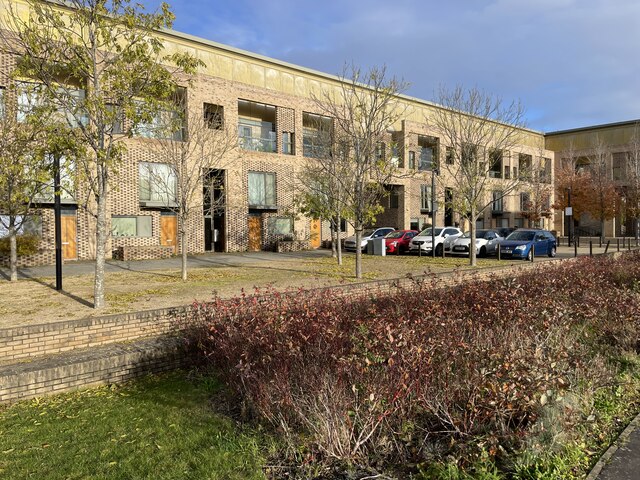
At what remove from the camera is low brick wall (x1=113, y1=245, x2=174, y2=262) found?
2053 cm

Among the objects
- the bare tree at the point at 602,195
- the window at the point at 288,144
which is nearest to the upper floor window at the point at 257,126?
the window at the point at 288,144

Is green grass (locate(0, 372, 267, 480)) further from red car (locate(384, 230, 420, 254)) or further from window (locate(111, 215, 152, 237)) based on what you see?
red car (locate(384, 230, 420, 254))

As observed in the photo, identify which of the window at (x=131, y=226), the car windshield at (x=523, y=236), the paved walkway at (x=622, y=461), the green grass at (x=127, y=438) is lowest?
the green grass at (x=127, y=438)

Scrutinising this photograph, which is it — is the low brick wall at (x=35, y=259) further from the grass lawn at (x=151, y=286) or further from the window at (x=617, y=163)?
the window at (x=617, y=163)

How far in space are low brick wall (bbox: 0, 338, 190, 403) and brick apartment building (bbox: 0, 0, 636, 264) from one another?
48.8ft

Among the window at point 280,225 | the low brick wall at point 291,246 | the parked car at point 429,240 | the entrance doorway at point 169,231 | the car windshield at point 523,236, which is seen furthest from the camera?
the window at point 280,225

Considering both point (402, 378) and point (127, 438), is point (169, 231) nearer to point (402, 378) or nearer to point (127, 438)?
point (127, 438)

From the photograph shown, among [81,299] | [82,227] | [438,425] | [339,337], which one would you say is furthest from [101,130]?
[82,227]

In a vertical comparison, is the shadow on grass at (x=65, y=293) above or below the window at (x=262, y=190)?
below

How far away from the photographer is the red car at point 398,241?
1012 inches

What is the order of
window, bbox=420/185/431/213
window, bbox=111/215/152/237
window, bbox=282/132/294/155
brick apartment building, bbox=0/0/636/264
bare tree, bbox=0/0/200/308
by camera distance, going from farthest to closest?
window, bbox=420/185/431/213, window, bbox=282/132/294/155, window, bbox=111/215/152/237, brick apartment building, bbox=0/0/636/264, bare tree, bbox=0/0/200/308

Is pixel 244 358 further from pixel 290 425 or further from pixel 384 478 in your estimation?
pixel 384 478

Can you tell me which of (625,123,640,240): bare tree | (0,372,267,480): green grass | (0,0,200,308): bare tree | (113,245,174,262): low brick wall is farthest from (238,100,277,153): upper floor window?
(625,123,640,240): bare tree

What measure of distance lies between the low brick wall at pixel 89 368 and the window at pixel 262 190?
69.9 ft
